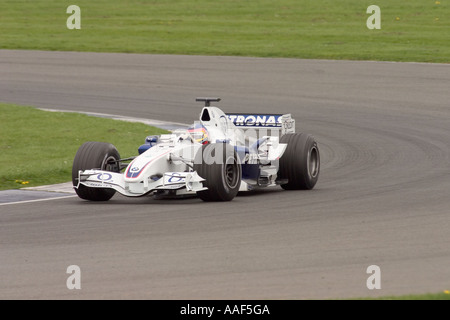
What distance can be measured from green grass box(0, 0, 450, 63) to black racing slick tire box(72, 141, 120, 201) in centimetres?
1986

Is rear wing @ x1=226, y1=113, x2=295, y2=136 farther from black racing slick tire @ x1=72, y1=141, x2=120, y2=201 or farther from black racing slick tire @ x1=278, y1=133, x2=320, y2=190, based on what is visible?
black racing slick tire @ x1=72, y1=141, x2=120, y2=201

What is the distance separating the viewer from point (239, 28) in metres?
40.5

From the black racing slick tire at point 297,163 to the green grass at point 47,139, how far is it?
346 cm

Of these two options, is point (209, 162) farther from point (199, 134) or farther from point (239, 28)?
point (239, 28)

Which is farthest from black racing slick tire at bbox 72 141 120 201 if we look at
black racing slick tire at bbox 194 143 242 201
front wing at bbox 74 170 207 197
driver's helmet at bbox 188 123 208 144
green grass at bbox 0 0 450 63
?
green grass at bbox 0 0 450 63

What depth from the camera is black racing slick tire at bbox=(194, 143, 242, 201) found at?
12664mm

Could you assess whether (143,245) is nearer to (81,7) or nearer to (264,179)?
(264,179)

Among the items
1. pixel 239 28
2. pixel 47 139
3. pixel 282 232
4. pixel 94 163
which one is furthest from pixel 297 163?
pixel 239 28

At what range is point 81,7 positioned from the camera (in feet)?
160

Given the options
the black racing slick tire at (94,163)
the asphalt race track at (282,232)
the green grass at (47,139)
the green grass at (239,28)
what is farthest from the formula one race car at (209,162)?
the green grass at (239,28)

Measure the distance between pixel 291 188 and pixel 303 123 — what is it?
7.94 meters

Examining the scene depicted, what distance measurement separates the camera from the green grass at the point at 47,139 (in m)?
15.6

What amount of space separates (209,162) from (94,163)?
163cm
